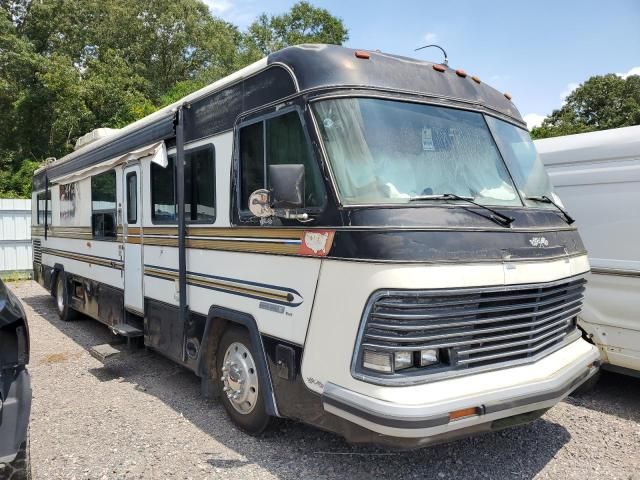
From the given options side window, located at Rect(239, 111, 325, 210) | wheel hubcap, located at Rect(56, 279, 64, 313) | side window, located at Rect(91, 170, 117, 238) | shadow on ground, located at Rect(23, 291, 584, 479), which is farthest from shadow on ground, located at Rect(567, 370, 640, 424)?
wheel hubcap, located at Rect(56, 279, 64, 313)

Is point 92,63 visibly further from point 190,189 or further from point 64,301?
point 190,189

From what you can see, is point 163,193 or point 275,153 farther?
point 163,193

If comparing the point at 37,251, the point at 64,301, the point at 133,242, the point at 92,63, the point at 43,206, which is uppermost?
the point at 92,63

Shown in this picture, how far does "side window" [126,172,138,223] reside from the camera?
6.18 metres

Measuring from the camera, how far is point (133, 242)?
6223 millimetres

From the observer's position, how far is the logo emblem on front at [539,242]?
142 inches

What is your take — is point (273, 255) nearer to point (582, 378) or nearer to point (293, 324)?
point (293, 324)

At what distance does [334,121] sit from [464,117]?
1127 millimetres

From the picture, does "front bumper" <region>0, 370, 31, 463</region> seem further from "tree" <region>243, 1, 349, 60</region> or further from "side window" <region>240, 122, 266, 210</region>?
"tree" <region>243, 1, 349, 60</region>

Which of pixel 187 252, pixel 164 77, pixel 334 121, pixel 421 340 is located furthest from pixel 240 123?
pixel 164 77

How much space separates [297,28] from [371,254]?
35461 millimetres

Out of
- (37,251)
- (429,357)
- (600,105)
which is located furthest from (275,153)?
(600,105)

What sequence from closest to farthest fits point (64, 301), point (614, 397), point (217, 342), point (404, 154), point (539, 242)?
1. point (404, 154)
2. point (539, 242)
3. point (217, 342)
4. point (614, 397)
5. point (64, 301)

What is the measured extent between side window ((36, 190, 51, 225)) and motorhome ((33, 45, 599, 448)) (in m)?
6.27
